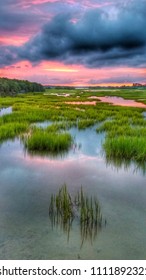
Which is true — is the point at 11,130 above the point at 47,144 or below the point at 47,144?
above

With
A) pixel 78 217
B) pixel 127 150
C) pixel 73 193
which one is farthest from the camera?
pixel 127 150

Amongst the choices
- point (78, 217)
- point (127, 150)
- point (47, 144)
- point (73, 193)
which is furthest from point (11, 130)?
point (78, 217)

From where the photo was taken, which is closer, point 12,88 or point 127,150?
point 127,150

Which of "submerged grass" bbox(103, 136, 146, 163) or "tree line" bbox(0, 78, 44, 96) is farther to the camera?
"tree line" bbox(0, 78, 44, 96)

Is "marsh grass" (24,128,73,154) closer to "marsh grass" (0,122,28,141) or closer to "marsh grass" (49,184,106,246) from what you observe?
"marsh grass" (0,122,28,141)

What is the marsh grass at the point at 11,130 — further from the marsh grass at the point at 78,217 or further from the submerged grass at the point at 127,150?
the marsh grass at the point at 78,217

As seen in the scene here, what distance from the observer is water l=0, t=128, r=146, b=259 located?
5324 millimetres

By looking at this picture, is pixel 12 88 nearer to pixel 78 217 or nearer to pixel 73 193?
pixel 73 193

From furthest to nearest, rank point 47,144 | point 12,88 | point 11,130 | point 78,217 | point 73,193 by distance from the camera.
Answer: point 12,88 < point 11,130 < point 47,144 < point 73,193 < point 78,217

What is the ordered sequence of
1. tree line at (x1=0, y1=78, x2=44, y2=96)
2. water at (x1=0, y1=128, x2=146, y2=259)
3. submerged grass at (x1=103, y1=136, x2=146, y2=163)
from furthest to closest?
1. tree line at (x1=0, y1=78, x2=44, y2=96)
2. submerged grass at (x1=103, y1=136, x2=146, y2=163)
3. water at (x1=0, y1=128, x2=146, y2=259)

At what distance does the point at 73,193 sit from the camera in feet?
27.2

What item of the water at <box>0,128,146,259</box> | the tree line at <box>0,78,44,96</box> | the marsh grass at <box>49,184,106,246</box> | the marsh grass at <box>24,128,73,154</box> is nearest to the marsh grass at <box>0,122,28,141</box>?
the marsh grass at <box>24,128,73,154</box>
